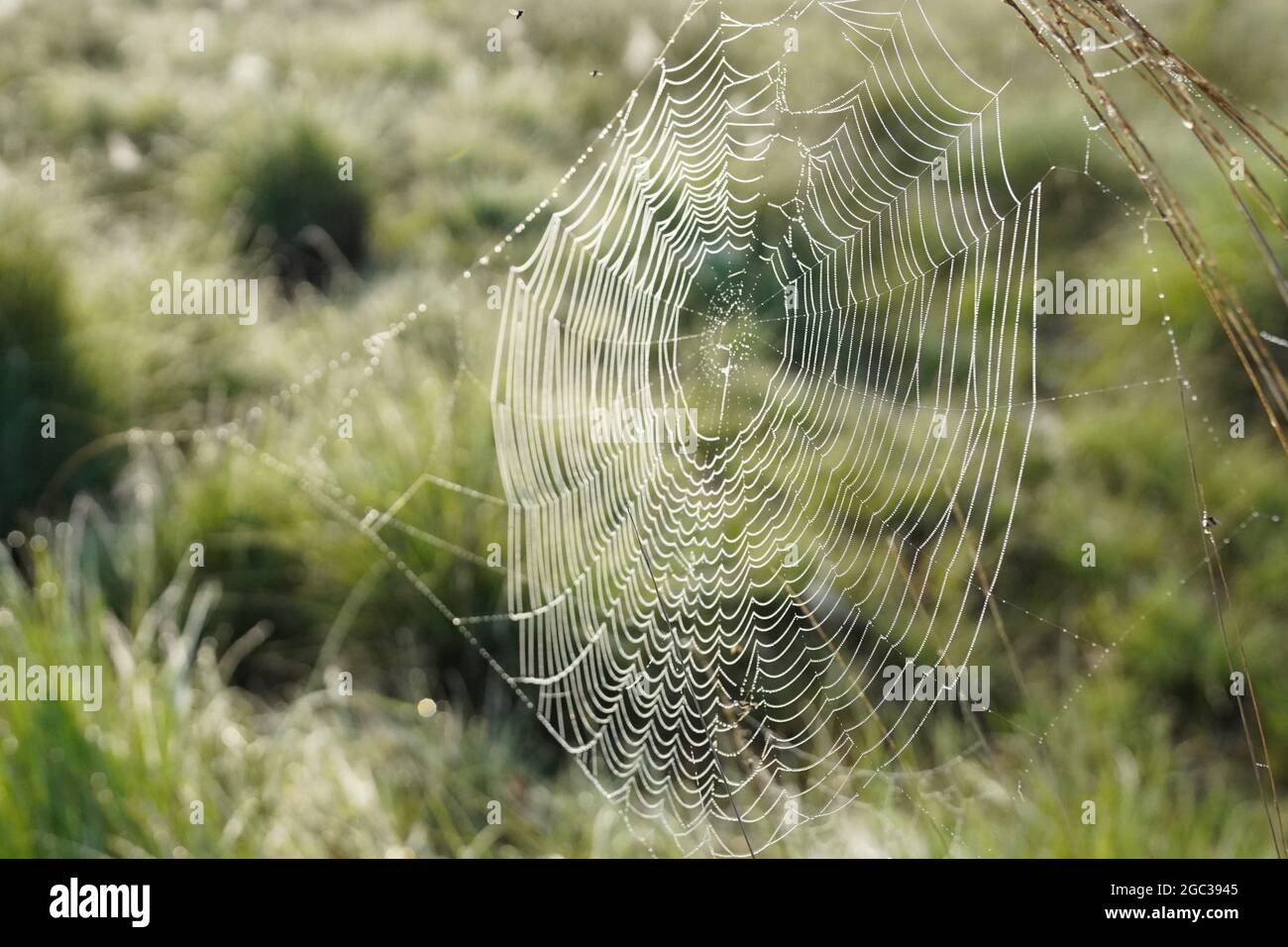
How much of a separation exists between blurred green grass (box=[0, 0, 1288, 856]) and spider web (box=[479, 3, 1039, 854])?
133mm

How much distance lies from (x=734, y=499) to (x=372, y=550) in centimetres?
87

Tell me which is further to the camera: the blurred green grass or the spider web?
the spider web

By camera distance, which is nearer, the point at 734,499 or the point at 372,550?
the point at 734,499

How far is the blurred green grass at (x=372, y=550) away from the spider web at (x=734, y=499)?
0.13 m

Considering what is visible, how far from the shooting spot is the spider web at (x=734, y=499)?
2.21 metres

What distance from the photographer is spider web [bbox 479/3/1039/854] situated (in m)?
2.21

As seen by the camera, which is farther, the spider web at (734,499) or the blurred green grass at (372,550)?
the spider web at (734,499)

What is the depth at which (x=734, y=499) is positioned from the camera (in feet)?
8.57

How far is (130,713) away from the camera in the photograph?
200 cm

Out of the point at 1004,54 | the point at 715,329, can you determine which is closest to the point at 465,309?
the point at 715,329

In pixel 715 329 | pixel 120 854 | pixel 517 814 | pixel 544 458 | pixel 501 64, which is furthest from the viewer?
pixel 501 64
